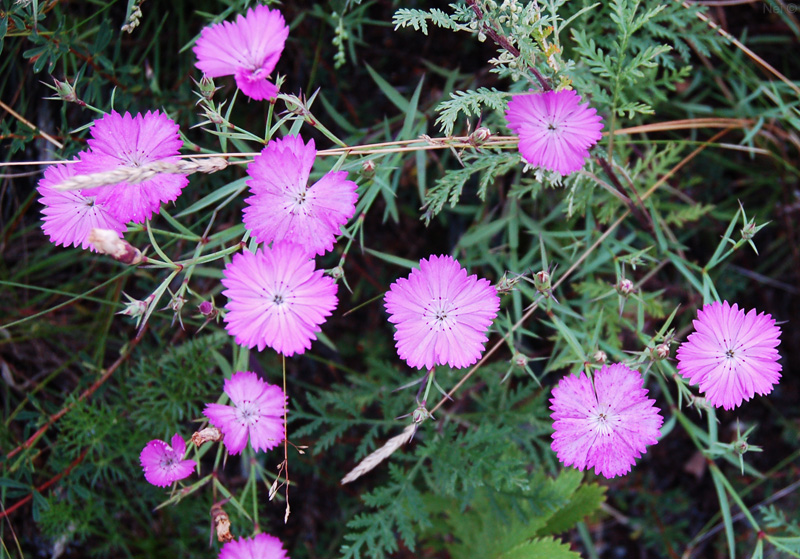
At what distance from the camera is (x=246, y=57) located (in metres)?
1.38

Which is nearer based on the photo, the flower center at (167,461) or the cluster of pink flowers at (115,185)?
the cluster of pink flowers at (115,185)

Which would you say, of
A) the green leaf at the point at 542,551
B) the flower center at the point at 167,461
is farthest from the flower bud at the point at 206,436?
the green leaf at the point at 542,551

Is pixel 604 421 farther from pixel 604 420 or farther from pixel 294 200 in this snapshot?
pixel 294 200

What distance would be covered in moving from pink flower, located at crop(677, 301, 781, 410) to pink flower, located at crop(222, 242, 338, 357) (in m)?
0.85

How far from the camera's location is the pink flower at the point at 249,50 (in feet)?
4.44

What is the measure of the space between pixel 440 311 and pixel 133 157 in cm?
82

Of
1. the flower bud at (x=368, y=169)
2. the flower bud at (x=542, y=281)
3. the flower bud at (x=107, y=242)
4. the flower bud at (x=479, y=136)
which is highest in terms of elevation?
the flower bud at (x=479, y=136)

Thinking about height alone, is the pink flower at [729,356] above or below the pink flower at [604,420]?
above

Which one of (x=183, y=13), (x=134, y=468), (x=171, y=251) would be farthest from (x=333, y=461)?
(x=183, y=13)

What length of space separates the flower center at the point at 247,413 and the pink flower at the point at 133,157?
51 cm

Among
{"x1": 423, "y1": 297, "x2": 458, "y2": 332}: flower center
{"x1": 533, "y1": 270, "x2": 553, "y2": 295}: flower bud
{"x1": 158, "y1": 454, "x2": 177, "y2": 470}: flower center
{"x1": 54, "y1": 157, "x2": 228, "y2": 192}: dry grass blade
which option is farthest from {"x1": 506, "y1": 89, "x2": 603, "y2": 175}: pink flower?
{"x1": 158, "y1": 454, "x2": 177, "y2": 470}: flower center

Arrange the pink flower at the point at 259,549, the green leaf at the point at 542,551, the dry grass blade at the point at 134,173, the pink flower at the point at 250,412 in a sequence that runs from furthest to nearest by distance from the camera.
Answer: the green leaf at the point at 542,551 < the pink flower at the point at 259,549 < the pink flower at the point at 250,412 < the dry grass blade at the point at 134,173

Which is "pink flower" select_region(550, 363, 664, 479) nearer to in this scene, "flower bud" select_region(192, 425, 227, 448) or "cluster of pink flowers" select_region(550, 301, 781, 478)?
"cluster of pink flowers" select_region(550, 301, 781, 478)

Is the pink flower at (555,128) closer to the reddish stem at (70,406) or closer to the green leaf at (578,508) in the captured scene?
the green leaf at (578,508)
